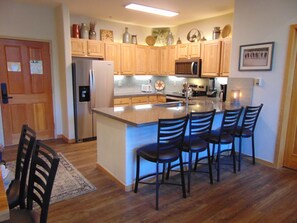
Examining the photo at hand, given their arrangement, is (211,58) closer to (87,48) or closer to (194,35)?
(194,35)

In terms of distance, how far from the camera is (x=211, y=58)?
15.8 ft

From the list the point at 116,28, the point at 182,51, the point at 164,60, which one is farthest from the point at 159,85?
the point at 116,28

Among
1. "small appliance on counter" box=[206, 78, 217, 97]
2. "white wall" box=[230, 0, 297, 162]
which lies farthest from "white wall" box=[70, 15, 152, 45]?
"white wall" box=[230, 0, 297, 162]

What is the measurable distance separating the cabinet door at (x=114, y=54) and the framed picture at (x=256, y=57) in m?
2.88

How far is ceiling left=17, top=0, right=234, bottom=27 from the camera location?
13.2 ft

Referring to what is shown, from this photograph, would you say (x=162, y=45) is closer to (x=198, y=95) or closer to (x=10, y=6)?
(x=198, y=95)

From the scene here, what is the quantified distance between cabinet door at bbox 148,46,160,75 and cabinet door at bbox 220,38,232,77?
204cm

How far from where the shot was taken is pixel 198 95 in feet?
17.5

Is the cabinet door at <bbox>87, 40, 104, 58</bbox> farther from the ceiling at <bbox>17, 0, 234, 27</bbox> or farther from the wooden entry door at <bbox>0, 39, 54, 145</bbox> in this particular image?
the wooden entry door at <bbox>0, 39, 54, 145</bbox>

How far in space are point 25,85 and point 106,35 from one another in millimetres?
2247

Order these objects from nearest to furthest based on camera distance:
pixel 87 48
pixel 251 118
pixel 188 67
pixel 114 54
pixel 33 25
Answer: pixel 251 118
pixel 33 25
pixel 87 48
pixel 188 67
pixel 114 54

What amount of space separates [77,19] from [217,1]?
310 cm

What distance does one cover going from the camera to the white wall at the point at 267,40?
3213 millimetres

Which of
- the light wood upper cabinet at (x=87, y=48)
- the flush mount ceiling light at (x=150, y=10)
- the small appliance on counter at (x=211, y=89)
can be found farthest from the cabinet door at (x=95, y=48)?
the small appliance on counter at (x=211, y=89)
